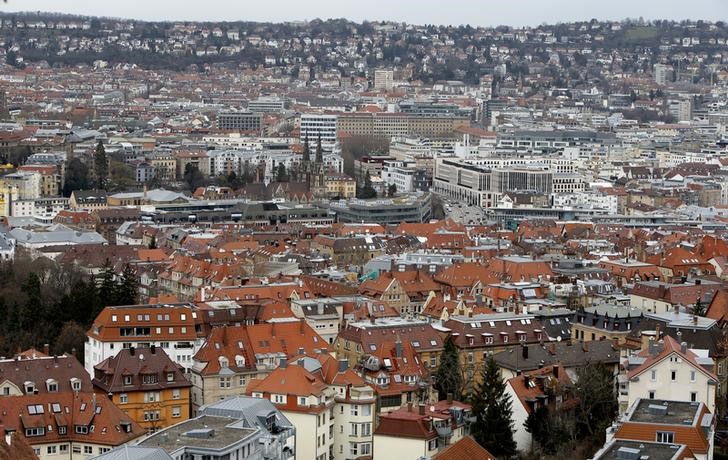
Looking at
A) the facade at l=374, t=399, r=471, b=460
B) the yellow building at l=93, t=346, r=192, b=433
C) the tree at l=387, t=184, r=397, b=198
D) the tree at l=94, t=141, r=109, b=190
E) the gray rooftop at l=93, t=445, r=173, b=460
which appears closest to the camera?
the gray rooftop at l=93, t=445, r=173, b=460

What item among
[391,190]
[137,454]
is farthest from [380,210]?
[137,454]

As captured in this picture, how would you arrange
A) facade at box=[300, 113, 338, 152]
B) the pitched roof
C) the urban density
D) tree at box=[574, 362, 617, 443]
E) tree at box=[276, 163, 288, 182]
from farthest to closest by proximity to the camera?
facade at box=[300, 113, 338, 152] < tree at box=[276, 163, 288, 182] < tree at box=[574, 362, 617, 443] < the urban density < the pitched roof

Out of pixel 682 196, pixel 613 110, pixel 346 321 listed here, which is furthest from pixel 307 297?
pixel 613 110

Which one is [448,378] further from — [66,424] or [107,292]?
[107,292]

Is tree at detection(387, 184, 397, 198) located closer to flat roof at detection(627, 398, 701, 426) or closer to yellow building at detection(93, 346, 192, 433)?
yellow building at detection(93, 346, 192, 433)

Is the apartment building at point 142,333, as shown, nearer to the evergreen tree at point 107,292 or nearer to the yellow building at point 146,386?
the yellow building at point 146,386

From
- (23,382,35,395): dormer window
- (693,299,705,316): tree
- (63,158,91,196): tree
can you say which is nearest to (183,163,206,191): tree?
(63,158,91,196): tree

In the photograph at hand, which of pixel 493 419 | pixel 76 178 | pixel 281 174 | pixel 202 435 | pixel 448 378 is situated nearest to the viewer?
pixel 202 435
